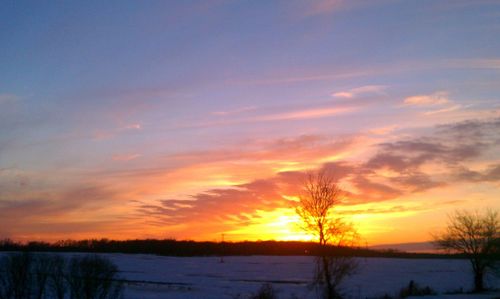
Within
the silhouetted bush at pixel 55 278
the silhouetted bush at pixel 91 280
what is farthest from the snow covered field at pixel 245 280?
the silhouetted bush at pixel 91 280

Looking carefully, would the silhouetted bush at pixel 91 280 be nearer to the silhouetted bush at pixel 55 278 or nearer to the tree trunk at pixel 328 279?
the silhouetted bush at pixel 55 278

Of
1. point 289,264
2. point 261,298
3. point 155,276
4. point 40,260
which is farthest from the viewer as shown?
point 289,264

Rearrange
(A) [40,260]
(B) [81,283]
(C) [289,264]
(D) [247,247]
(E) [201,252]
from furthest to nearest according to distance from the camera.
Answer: (D) [247,247], (E) [201,252], (C) [289,264], (A) [40,260], (B) [81,283]

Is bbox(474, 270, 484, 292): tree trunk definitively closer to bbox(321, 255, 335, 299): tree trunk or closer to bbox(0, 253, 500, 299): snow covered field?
bbox(0, 253, 500, 299): snow covered field

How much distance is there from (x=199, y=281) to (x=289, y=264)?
39374 millimetres

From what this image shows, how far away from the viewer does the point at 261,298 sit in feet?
108

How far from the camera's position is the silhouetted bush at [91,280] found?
26859 mm

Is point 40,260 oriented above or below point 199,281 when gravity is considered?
above

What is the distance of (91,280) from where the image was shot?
2700cm

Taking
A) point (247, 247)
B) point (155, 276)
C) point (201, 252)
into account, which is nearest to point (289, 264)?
point (155, 276)

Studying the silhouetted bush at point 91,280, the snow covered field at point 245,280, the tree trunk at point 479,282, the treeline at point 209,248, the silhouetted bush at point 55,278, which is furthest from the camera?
the treeline at point 209,248

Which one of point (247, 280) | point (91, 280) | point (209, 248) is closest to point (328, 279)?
point (91, 280)

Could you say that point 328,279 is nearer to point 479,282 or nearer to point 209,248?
point 479,282

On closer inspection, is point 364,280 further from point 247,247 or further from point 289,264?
point 247,247
